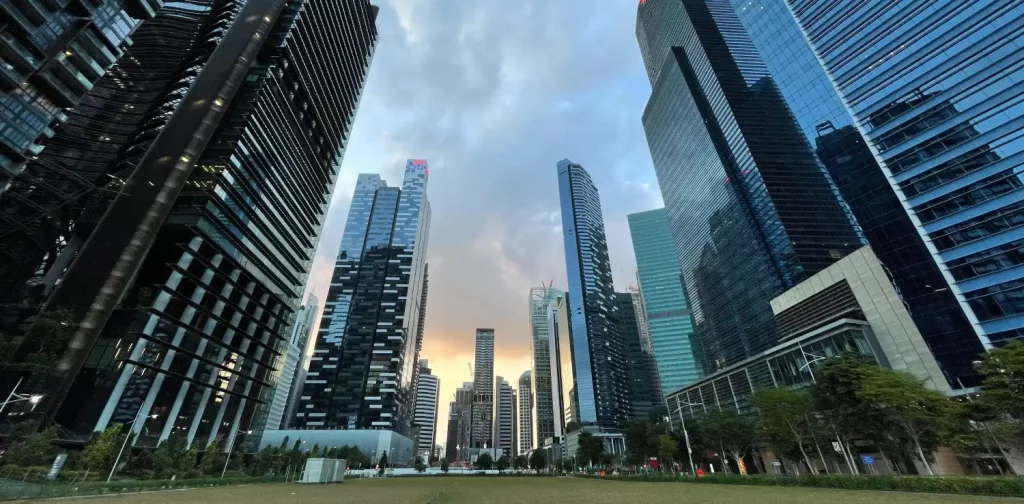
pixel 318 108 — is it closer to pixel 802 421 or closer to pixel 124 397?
pixel 124 397

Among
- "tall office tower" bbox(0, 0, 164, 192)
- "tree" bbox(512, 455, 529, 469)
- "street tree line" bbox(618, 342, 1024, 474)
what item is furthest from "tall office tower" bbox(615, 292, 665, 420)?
"tall office tower" bbox(0, 0, 164, 192)

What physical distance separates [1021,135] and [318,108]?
4447 inches

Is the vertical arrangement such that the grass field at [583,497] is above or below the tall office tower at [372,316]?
below

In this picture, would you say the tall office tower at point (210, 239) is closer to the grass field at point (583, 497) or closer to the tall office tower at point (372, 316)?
the grass field at point (583, 497)

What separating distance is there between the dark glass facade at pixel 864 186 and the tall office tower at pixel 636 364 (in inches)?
4987

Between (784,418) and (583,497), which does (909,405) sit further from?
(583,497)

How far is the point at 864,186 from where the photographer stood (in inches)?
2515

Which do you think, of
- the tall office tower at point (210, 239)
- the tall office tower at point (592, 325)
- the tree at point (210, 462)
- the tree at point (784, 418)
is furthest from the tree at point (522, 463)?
the tree at point (784, 418)

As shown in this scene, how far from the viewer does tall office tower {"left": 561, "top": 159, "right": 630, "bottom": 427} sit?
160 m

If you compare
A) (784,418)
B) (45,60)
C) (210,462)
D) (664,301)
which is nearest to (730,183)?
(664,301)

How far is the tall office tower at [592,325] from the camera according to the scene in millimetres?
160125

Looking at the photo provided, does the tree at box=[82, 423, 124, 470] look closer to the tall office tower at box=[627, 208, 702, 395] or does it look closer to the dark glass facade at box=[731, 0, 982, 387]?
the dark glass facade at box=[731, 0, 982, 387]

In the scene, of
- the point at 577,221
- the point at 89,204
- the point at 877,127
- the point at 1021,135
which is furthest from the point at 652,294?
the point at 89,204

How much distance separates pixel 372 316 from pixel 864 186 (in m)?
146
